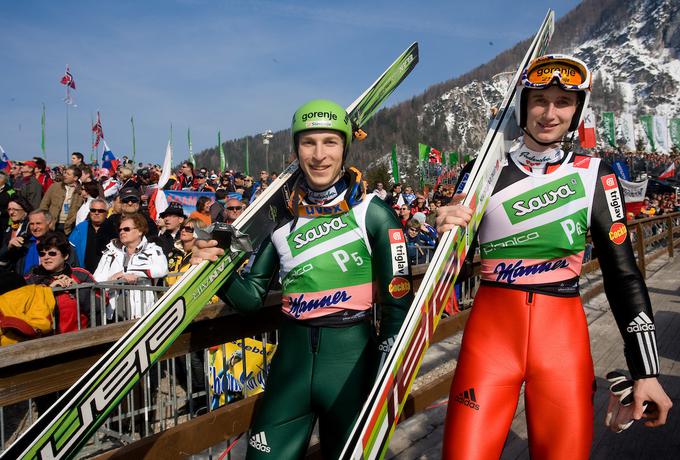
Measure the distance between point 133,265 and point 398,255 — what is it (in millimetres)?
4094

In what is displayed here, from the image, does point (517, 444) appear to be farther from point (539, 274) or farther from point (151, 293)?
point (151, 293)

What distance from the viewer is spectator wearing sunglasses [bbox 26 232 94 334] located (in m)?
4.58

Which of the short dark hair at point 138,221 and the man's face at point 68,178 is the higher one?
the man's face at point 68,178

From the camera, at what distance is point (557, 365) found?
7.84ft

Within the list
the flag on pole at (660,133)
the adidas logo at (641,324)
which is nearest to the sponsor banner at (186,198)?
the adidas logo at (641,324)

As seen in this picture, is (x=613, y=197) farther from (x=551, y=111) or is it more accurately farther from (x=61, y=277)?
(x=61, y=277)

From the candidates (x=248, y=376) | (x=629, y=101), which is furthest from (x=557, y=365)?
(x=629, y=101)

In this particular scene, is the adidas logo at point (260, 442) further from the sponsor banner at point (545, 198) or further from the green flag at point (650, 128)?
the green flag at point (650, 128)

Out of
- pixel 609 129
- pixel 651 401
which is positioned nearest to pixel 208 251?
pixel 651 401

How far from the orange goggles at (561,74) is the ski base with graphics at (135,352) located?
4.54ft

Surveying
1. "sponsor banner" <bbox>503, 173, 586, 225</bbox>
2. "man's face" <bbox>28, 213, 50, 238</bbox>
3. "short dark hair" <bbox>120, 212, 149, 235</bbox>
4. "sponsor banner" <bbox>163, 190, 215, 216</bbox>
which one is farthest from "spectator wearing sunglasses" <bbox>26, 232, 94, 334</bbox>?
"sponsor banner" <bbox>163, 190, 215, 216</bbox>

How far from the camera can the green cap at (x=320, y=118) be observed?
105 inches

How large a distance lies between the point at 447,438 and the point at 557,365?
0.62 metres

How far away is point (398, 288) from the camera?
2525mm
